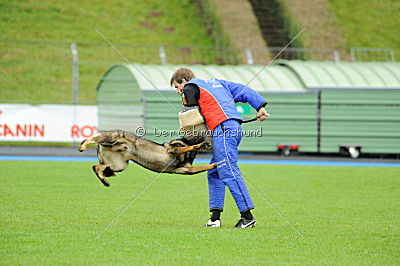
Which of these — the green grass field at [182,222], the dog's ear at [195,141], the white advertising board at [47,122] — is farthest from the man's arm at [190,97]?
the white advertising board at [47,122]

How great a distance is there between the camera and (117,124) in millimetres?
26969

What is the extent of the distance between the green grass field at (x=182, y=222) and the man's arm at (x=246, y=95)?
1513 mm

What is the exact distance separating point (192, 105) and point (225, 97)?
1.44 ft

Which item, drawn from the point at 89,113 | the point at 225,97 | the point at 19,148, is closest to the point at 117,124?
the point at 89,113

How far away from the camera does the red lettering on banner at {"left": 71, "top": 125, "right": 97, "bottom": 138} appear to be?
2611 cm

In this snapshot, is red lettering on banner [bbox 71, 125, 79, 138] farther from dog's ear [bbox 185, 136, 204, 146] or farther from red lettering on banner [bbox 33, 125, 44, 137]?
dog's ear [bbox 185, 136, 204, 146]

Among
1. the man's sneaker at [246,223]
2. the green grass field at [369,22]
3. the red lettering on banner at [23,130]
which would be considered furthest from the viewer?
the green grass field at [369,22]

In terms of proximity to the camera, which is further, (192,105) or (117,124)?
(117,124)

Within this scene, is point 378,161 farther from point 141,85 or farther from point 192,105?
point 192,105

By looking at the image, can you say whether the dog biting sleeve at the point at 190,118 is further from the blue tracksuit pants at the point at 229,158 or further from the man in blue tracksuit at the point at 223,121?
the blue tracksuit pants at the point at 229,158

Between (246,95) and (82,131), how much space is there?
17.4 metres

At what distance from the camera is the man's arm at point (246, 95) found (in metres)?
9.34

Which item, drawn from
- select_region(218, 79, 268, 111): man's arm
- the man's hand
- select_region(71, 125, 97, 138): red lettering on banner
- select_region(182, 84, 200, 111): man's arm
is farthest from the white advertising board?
the man's hand

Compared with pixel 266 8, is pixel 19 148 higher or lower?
lower
